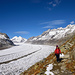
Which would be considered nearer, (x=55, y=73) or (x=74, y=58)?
(x=55, y=73)

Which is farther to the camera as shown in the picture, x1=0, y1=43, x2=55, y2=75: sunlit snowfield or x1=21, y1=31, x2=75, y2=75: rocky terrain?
x1=0, y1=43, x2=55, y2=75: sunlit snowfield

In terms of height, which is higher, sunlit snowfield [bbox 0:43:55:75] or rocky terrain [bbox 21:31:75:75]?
rocky terrain [bbox 21:31:75:75]

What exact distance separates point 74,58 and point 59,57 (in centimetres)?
259

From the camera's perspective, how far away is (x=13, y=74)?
1605cm

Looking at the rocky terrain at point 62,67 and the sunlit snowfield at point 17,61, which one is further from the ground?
the rocky terrain at point 62,67

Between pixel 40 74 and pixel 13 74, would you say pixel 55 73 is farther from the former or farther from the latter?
pixel 13 74

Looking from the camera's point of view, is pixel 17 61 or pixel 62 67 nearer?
pixel 62 67

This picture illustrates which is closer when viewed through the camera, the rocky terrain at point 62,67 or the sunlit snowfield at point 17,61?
the rocky terrain at point 62,67

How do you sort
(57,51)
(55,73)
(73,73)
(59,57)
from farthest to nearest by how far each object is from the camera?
(59,57) → (57,51) → (55,73) → (73,73)

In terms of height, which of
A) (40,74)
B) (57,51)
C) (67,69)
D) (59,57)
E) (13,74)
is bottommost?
(13,74)

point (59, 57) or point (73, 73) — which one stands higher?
point (59, 57)

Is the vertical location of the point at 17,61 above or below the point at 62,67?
below

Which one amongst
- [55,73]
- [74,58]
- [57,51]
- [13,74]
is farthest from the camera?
[13,74]

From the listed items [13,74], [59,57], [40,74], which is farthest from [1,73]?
[59,57]
